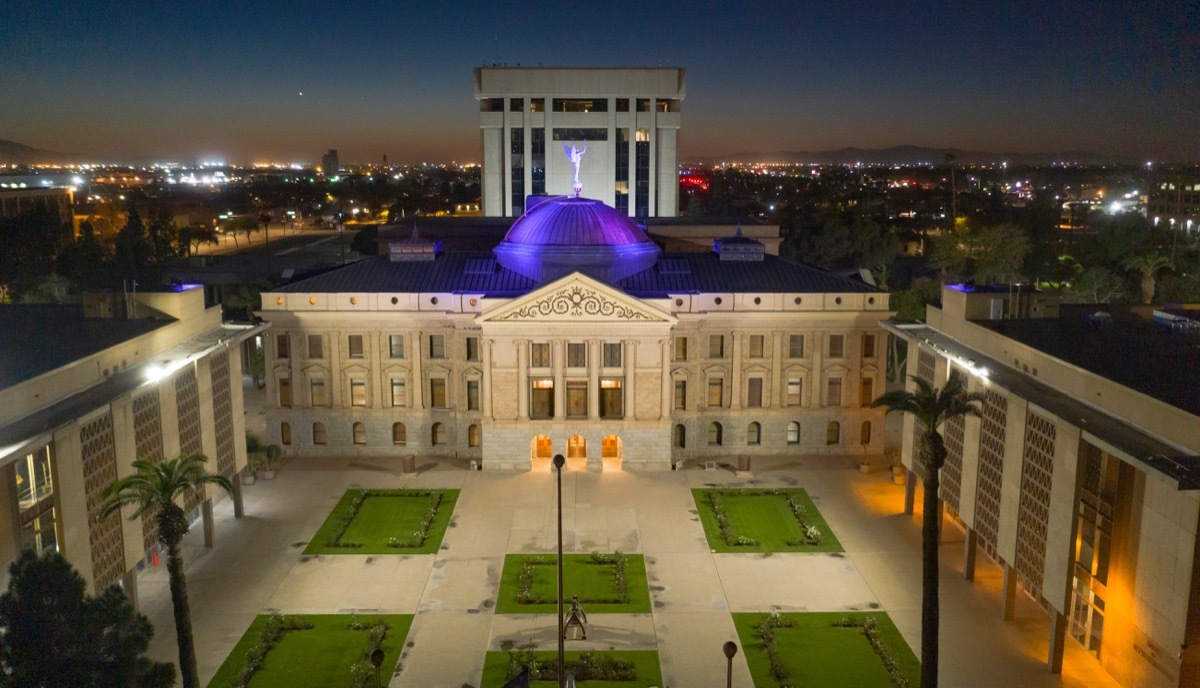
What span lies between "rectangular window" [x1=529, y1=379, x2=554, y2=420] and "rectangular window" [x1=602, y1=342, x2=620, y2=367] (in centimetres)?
391

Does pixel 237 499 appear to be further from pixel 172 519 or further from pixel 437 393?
pixel 172 519

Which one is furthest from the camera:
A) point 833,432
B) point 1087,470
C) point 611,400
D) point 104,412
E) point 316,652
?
point 833,432

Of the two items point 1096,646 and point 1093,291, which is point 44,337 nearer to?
point 1096,646

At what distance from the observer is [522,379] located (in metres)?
58.8

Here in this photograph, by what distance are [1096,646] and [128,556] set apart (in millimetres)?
37842

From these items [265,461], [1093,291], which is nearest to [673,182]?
[1093,291]

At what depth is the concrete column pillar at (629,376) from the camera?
58781 millimetres

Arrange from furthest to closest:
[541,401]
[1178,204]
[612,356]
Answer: [1178,204]
[541,401]
[612,356]

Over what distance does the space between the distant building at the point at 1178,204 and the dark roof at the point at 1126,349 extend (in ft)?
383

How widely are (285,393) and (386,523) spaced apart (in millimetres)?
16331

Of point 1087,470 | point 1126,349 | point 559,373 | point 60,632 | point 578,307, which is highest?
point 1126,349

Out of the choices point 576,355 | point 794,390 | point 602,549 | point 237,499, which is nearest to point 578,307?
point 576,355

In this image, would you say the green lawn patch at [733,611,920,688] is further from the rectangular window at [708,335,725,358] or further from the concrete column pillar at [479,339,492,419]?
the concrete column pillar at [479,339,492,419]

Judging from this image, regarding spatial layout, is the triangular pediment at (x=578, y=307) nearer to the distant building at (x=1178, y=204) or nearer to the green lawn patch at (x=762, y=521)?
the green lawn patch at (x=762, y=521)
